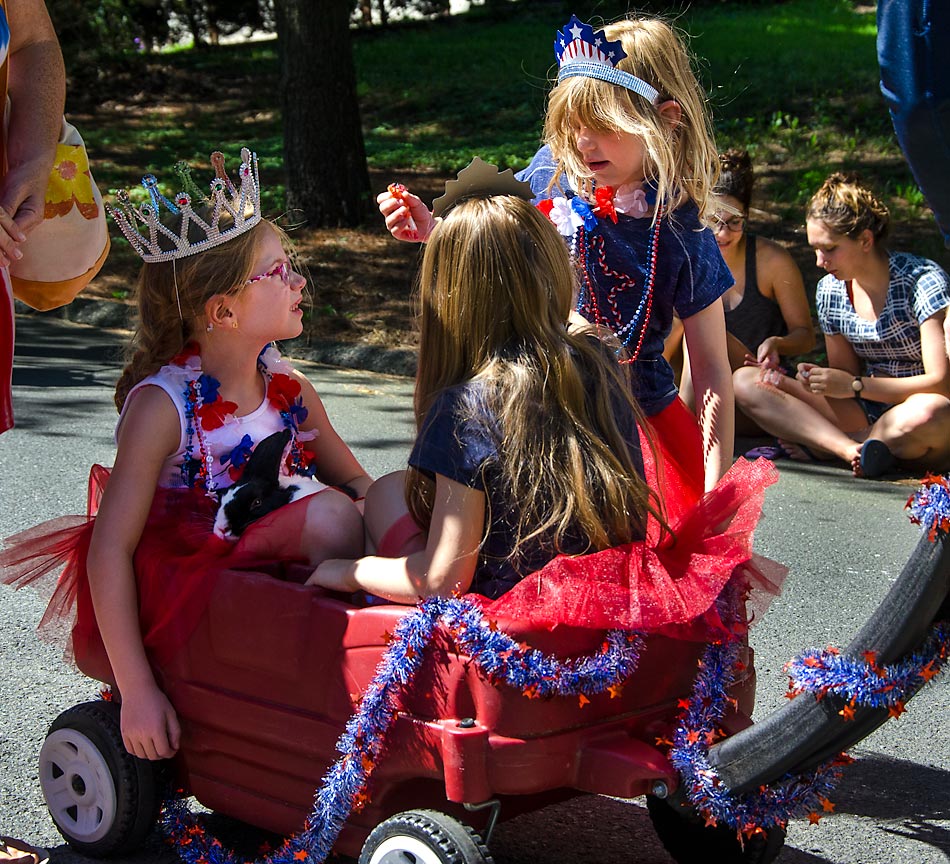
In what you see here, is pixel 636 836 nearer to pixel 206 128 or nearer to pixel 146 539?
pixel 146 539

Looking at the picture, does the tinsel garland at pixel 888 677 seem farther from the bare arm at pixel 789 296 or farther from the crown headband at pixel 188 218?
the bare arm at pixel 789 296

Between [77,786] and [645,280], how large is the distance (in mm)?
1734

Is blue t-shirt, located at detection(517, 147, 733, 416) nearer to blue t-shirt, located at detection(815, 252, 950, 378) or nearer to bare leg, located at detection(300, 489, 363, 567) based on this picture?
bare leg, located at detection(300, 489, 363, 567)

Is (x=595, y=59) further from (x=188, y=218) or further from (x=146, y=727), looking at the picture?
(x=146, y=727)

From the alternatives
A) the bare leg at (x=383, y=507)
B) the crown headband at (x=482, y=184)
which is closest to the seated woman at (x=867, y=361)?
the crown headband at (x=482, y=184)

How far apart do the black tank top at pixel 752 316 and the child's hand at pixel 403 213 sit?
334cm

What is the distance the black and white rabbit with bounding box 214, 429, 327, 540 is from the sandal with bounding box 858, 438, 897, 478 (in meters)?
3.38

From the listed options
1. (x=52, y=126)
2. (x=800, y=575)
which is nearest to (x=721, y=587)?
(x=52, y=126)

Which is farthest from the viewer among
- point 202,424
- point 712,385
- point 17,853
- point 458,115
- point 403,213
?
point 458,115

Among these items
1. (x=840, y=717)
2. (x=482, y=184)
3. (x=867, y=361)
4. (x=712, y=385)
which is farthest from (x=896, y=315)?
(x=840, y=717)

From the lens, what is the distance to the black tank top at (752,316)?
616 centimetres

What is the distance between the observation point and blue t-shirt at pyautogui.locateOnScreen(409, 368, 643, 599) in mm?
2318

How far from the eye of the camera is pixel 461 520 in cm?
230

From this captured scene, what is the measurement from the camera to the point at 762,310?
6172 mm
